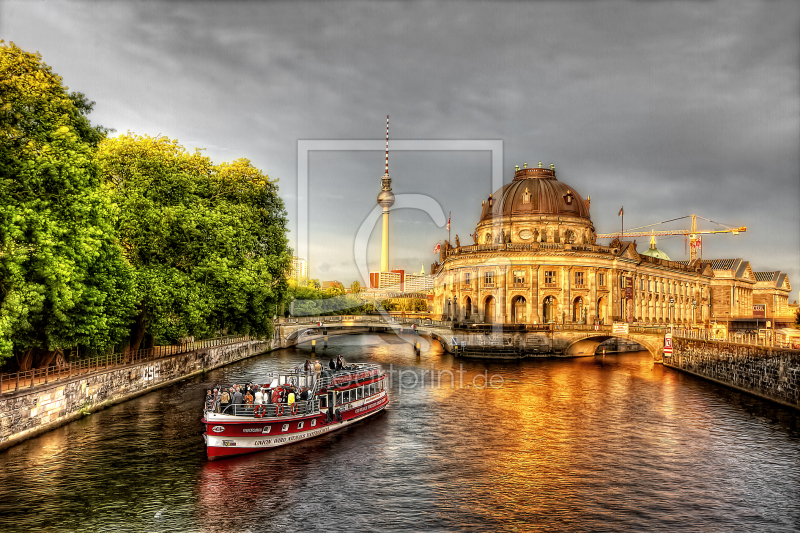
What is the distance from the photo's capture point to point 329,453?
37.6 m

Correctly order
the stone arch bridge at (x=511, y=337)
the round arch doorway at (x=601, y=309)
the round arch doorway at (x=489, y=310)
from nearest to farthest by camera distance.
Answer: the stone arch bridge at (x=511, y=337), the round arch doorway at (x=489, y=310), the round arch doorway at (x=601, y=309)

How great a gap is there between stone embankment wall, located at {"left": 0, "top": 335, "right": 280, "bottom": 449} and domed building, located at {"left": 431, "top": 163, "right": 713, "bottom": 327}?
58794 millimetres

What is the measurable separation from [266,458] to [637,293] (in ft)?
348

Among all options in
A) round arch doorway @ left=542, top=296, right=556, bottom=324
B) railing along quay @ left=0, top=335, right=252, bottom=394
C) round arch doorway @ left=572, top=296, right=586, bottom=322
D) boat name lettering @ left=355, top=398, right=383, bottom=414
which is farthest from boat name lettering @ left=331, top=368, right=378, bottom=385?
round arch doorway @ left=542, top=296, right=556, bottom=324

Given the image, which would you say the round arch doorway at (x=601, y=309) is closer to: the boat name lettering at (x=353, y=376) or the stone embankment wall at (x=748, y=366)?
the stone embankment wall at (x=748, y=366)

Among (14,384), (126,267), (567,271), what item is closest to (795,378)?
(126,267)

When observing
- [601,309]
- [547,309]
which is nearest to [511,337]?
[547,309]

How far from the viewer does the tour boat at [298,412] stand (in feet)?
115

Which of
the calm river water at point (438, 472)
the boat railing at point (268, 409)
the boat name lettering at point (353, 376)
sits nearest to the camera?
the calm river water at point (438, 472)

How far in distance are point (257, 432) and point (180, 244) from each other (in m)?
21.5

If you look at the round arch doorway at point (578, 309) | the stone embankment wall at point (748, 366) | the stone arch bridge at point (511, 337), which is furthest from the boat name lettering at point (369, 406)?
the round arch doorway at point (578, 309)

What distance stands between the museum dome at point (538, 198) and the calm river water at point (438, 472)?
72306mm

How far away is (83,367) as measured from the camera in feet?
149

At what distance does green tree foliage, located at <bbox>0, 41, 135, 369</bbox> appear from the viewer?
33875 millimetres
